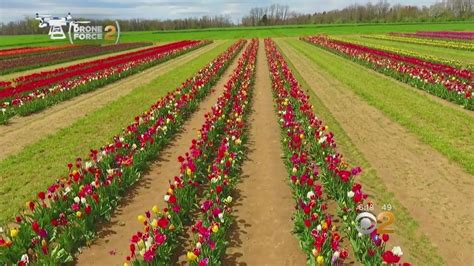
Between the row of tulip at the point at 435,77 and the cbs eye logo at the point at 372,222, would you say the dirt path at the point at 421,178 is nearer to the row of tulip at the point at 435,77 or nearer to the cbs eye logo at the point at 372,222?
the cbs eye logo at the point at 372,222

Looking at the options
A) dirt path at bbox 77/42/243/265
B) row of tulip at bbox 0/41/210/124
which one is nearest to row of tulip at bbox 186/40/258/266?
dirt path at bbox 77/42/243/265

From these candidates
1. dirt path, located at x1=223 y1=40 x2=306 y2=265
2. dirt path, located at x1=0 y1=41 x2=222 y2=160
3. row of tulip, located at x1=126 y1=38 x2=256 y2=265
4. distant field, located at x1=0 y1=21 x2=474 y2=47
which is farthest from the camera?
distant field, located at x1=0 y1=21 x2=474 y2=47

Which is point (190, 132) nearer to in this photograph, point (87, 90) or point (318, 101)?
point (318, 101)

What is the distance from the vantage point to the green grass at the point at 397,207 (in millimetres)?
5473

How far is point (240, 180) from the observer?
8.31 meters

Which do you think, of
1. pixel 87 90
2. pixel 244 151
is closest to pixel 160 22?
pixel 87 90

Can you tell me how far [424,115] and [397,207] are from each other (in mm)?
7405

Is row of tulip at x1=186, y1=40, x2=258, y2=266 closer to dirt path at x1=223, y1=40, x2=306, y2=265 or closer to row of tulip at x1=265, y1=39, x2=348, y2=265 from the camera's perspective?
dirt path at x1=223, y1=40, x2=306, y2=265

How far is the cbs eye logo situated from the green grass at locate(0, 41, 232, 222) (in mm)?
6101

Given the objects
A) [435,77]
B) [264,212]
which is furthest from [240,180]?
[435,77]

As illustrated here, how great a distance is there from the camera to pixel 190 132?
469 inches

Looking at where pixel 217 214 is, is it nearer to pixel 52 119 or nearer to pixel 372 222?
pixel 372 222

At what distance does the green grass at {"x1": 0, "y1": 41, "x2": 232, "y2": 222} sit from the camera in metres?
7.78

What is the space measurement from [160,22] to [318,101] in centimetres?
16180
